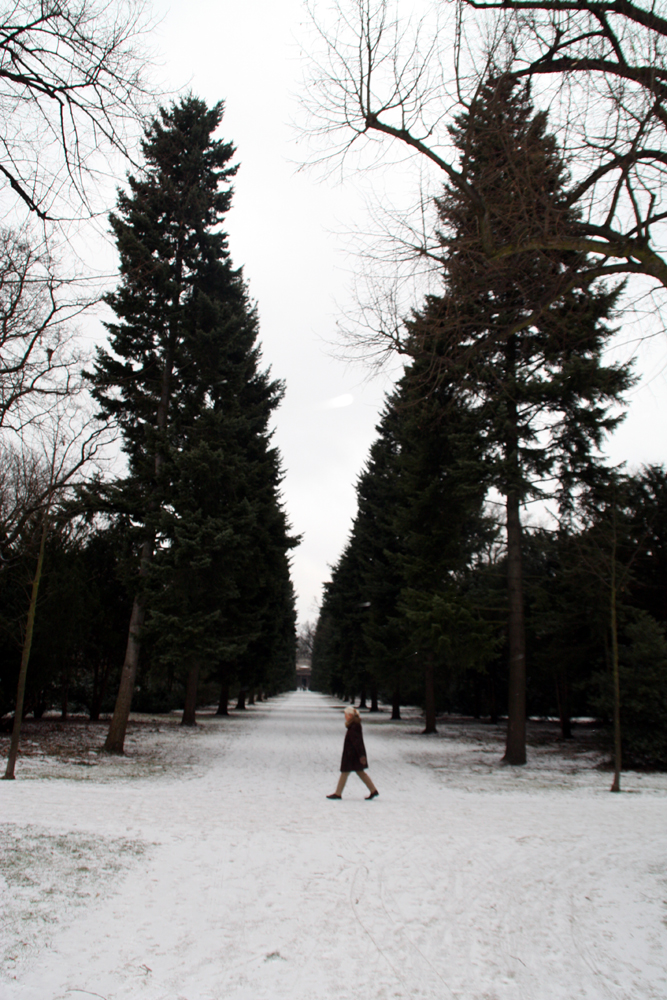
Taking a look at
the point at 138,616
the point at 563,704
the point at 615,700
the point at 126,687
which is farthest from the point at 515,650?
the point at 563,704

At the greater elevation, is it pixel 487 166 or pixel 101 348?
pixel 101 348

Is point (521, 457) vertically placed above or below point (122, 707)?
above

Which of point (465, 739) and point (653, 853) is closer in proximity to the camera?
point (653, 853)

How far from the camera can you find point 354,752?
9609 millimetres

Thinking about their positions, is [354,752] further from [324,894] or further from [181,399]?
[181,399]

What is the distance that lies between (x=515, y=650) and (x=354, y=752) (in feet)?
19.4

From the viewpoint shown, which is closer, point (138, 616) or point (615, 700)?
point (615, 700)

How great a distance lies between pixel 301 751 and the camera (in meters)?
15.7

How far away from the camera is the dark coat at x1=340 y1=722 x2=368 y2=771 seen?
9.55m

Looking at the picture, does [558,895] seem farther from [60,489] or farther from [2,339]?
[60,489]

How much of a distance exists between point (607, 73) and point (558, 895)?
22.7ft

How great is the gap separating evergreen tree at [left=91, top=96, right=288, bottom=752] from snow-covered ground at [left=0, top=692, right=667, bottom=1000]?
17.6ft

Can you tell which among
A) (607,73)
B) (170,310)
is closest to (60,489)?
(170,310)

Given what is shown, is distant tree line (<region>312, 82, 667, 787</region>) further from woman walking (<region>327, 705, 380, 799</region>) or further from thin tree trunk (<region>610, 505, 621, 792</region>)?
woman walking (<region>327, 705, 380, 799</region>)
